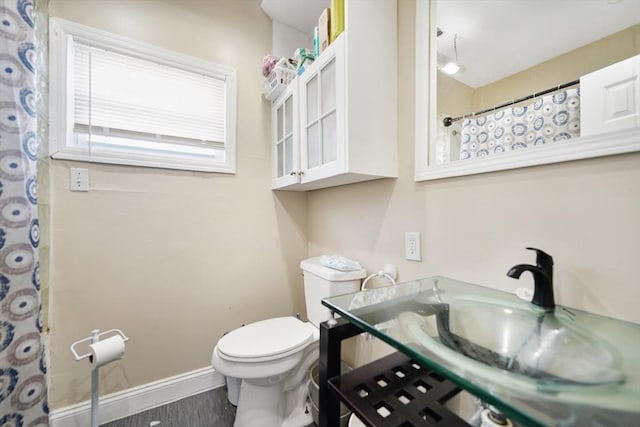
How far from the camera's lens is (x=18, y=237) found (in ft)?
2.76

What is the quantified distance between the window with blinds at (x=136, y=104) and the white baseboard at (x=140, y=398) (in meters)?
1.23

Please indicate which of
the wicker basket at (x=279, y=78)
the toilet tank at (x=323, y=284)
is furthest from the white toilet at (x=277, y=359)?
the wicker basket at (x=279, y=78)

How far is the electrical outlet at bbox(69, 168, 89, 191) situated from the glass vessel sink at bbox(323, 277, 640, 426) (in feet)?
4.57

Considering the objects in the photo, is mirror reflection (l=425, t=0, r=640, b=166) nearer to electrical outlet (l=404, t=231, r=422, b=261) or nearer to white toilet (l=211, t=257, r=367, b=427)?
electrical outlet (l=404, t=231, r=422, b=261)

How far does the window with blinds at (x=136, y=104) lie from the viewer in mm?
1249

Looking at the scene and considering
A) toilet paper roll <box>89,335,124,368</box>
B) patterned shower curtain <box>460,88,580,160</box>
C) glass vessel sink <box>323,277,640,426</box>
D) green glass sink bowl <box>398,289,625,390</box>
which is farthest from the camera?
toilet paper roll <box>89,335,124,368</box>

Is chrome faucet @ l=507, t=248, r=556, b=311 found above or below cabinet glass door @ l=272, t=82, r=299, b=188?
below

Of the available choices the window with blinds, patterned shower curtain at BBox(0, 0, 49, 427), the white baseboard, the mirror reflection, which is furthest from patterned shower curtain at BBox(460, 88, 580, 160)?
the white baseboard

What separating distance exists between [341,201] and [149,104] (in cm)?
125

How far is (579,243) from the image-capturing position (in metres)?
0.68

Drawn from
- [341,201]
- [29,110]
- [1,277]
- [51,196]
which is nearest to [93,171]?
[51,196]

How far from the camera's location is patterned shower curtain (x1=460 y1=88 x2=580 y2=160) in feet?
2.45

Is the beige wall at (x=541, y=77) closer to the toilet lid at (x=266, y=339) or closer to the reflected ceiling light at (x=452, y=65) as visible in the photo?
the reflected ceiling light at (x=452, y=65)

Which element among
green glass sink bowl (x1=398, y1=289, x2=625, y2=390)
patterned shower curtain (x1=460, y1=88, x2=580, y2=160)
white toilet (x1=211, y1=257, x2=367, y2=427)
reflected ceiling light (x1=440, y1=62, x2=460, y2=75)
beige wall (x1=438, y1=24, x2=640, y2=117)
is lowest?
white toilet (x1=211, y1=257, x2=367, y2=427)
